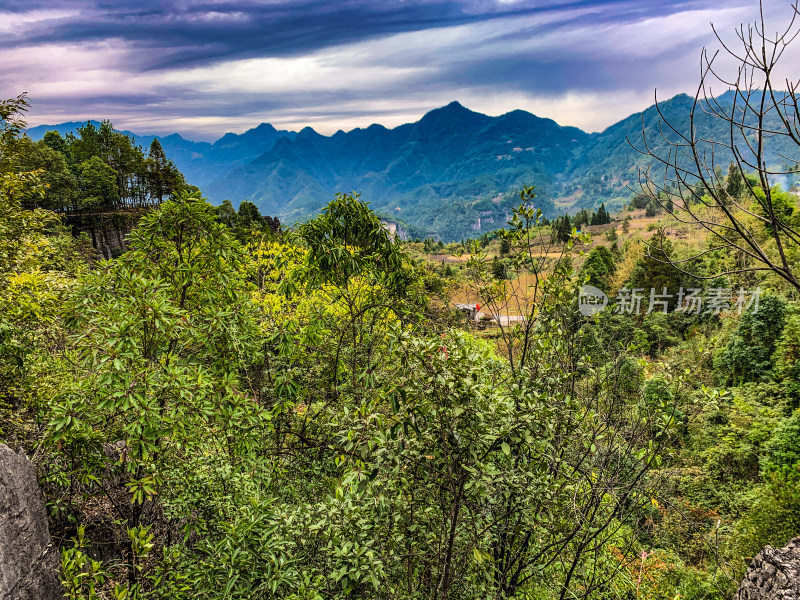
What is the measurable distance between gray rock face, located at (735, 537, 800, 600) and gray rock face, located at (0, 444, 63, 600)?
7513 mm

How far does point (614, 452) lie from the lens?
4113 millimetres

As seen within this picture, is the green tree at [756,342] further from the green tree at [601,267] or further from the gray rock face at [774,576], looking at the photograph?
the gray rock face at [774,576]

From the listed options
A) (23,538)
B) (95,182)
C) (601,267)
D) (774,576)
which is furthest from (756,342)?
(95,182)

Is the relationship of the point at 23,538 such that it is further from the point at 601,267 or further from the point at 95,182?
the point at 95,182

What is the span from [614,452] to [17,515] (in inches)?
251

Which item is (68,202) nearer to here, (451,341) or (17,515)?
(17,515)

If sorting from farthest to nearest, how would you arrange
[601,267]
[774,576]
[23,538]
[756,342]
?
[601,267]
[756,342]
[23,538]
[774,576]

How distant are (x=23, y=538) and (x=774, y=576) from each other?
26.1 feet

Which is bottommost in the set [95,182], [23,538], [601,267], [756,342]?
[756,342]

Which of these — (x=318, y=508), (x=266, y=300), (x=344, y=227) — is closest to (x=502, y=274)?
(x=344, y=227)

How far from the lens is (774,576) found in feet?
14.1

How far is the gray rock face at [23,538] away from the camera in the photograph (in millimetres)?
4445

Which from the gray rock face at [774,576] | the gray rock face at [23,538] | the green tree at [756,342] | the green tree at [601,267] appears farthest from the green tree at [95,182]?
the green tree at [756,342]

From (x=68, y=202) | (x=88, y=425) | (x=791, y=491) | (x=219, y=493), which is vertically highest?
(x=68, y=202)
